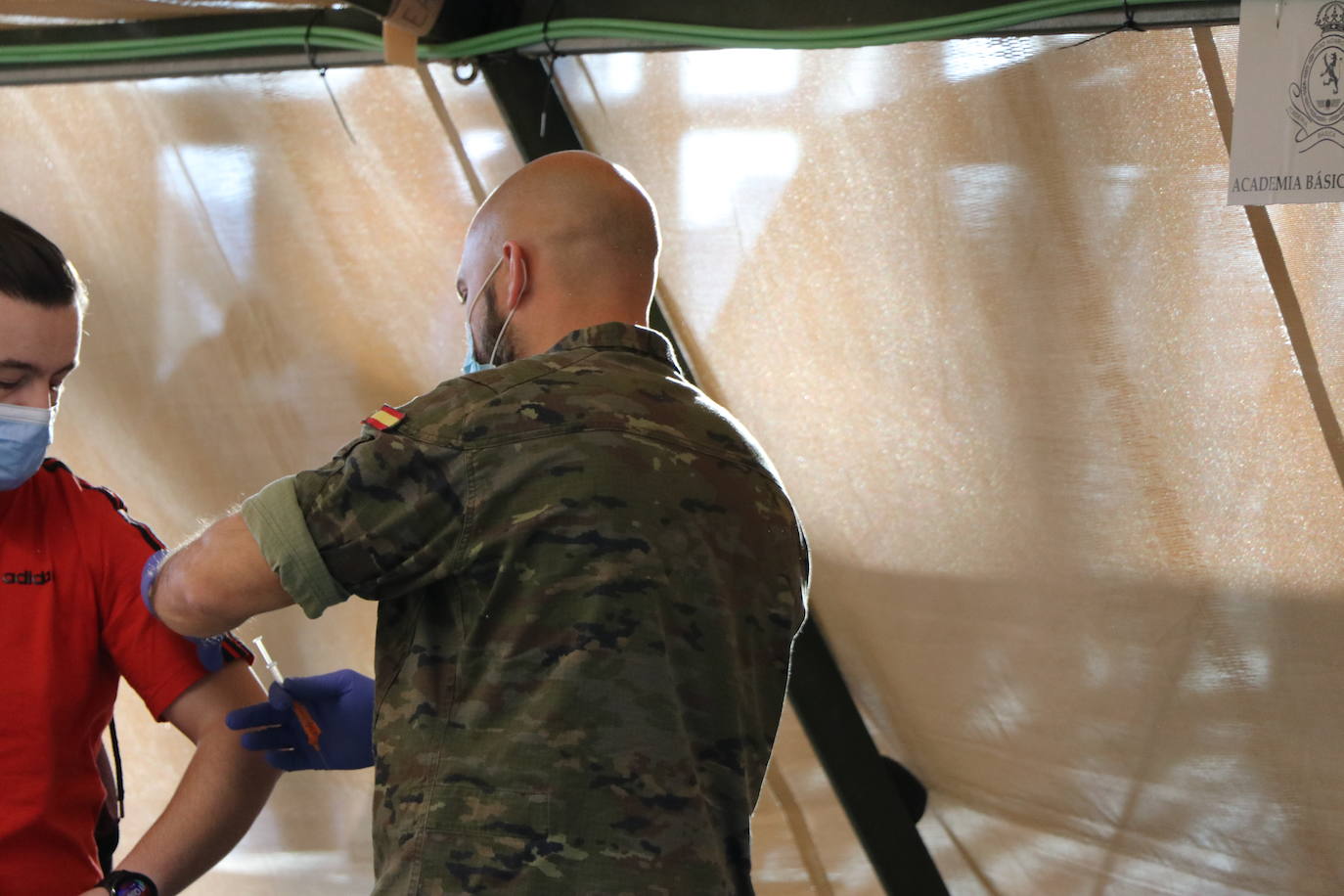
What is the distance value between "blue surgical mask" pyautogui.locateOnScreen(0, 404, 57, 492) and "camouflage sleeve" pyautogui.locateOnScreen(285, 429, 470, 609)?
377mm

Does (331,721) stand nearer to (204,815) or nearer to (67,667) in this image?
(204,815)

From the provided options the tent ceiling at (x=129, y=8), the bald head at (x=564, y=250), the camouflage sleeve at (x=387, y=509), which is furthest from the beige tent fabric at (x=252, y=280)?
the camouflage sleeve at (x=387, y=509)

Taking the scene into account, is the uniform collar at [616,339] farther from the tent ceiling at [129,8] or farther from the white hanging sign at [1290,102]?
the tent ceiling at [129,8]

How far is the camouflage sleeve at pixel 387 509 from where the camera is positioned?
4.55 feet

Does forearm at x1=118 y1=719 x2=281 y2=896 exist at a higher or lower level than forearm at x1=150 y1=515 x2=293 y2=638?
lower

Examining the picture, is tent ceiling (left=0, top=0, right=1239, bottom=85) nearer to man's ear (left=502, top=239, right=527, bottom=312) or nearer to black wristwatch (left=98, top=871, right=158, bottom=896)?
man's ear (left=502, top=239, right=527, bottom=312)

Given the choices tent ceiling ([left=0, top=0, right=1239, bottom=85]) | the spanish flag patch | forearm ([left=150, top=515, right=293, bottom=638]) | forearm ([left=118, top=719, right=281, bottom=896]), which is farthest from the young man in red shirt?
tent ceiling ([left=0, top=0, right=1239, bottom=85])

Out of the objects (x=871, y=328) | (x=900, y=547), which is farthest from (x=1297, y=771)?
(x=871, y=328)

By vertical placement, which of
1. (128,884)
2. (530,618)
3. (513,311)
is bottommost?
(128,884)

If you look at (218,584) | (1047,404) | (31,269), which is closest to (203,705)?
(218,584)

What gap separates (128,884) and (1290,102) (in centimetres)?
172

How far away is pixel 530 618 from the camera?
56.0 inches

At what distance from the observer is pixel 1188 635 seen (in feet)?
7.03

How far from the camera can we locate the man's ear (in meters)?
1.62
